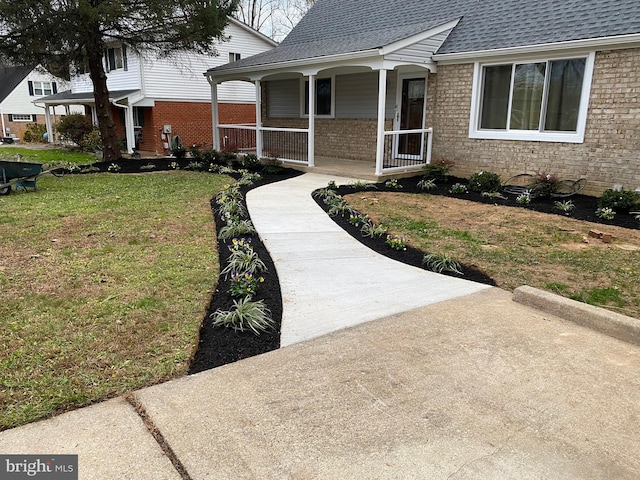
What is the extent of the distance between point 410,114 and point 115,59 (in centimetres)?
1679

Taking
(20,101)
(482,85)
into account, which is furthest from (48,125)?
(482,85)

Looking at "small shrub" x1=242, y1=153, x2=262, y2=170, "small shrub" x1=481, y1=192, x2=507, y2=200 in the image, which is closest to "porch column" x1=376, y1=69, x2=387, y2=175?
"small shrub" x1=481, y1=192, x2=507, y2=200

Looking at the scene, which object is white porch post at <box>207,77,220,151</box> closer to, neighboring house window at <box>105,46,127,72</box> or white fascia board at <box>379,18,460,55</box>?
white fascia board at <box>379,18,460,55</box>

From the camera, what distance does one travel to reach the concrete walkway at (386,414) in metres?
2.39

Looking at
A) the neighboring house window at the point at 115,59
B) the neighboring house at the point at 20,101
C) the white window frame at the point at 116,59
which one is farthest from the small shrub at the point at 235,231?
the neighboring house at the point at 20,101

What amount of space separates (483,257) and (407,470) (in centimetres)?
415

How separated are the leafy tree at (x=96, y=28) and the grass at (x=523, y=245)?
7.22m

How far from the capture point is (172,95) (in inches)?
879

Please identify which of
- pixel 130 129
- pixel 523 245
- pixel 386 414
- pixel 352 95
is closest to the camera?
pixel 386 414

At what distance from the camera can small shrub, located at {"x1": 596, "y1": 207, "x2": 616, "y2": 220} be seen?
8242 mm

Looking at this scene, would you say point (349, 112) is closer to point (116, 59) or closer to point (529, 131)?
point (529, 131)

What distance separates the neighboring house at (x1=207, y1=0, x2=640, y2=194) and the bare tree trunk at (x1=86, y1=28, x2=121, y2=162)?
3421 mm

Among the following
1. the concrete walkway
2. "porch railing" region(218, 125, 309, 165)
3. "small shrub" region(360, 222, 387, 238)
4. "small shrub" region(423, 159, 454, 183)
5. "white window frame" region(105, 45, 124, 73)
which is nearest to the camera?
the concrete walkway

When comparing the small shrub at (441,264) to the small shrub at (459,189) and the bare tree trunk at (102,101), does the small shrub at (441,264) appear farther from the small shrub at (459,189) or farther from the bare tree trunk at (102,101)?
the bare tree trunk at (102,101)
